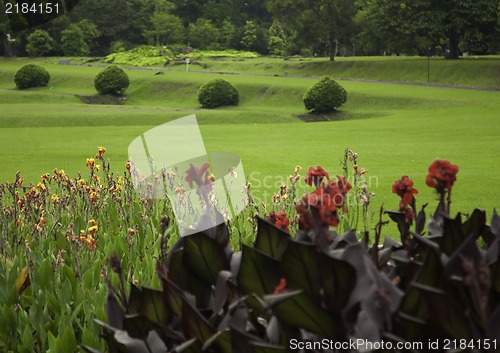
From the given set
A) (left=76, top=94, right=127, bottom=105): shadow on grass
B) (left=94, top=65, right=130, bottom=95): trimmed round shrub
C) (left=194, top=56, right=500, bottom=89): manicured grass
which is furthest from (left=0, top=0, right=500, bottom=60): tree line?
(left=76, top=94, right=127, bottom=105): shadow on grass

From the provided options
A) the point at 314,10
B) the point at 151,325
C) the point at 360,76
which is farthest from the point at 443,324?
the point at 314,10

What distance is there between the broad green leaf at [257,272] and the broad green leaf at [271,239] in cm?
14

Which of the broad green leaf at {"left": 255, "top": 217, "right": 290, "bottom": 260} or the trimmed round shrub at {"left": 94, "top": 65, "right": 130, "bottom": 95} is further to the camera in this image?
the trimmed round shrub at {"left": 94, "top": 65, "right": 130, "bottom": 95}

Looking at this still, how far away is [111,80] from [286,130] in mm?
17230

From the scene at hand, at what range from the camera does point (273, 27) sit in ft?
221

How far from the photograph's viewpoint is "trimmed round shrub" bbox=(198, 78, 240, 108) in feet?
105

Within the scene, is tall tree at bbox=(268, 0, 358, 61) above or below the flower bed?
above

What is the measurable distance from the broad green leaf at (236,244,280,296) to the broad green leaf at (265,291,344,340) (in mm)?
206

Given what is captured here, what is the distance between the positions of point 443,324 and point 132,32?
66337 millimetres

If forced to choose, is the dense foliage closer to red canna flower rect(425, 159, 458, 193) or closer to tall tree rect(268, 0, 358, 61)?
red canna flower rect(425, 159, 458, 193)

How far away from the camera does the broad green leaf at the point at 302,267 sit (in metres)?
1.53

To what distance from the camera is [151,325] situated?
174 centimetres

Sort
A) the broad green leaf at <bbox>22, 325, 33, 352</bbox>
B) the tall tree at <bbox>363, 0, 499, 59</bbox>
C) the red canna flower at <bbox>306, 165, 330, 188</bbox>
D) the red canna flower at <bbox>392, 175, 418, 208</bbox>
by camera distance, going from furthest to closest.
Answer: the tall tree at <bbox>363, 0, 499, 59</bbox> → the broad green leaf at <bbox>22, 325, 33, 352</bbox> → the red canna flower at <bbox>392, 175, 418, 208</bbox> → the red canna flower at <bbox>306, 165, 330, 188</bbox>

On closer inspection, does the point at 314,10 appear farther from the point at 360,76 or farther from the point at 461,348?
the point at 461,348
